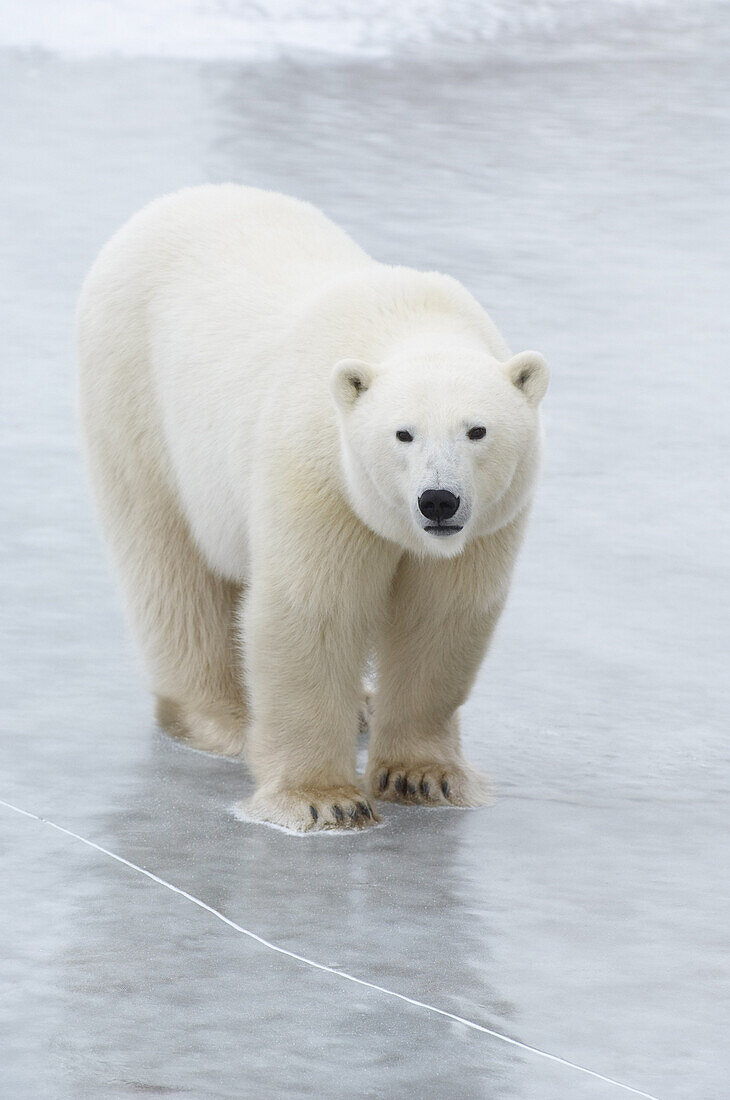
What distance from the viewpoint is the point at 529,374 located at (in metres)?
3.72

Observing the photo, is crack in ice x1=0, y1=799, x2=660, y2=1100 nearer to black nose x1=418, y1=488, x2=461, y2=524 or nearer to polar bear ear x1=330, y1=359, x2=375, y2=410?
black nose x1=418, y1=488, x2=461, y2=524

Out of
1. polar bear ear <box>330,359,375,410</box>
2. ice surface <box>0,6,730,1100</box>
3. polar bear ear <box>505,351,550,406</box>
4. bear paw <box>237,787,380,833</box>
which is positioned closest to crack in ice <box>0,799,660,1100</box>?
ice surface <box>0,6,730,1100</box>

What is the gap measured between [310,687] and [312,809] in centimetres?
27

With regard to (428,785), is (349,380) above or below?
above

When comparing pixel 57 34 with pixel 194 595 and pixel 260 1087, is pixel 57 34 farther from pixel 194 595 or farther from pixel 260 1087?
pixel 260 1087

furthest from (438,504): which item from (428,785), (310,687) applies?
(428,785)

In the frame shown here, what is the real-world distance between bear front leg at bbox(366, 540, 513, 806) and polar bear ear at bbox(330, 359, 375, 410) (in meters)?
0.45

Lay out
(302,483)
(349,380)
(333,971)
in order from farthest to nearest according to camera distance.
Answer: (302,483) → (349,380) → (333,971)

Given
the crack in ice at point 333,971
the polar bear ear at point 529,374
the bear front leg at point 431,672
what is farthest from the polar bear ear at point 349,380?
the crack in ice at point 333,971

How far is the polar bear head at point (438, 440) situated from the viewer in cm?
354

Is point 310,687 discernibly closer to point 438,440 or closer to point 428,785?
point 428,785

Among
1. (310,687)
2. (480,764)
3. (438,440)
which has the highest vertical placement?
(438,440)

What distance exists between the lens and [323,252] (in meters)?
4.54

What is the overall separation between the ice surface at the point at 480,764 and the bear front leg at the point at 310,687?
0.33 ft
